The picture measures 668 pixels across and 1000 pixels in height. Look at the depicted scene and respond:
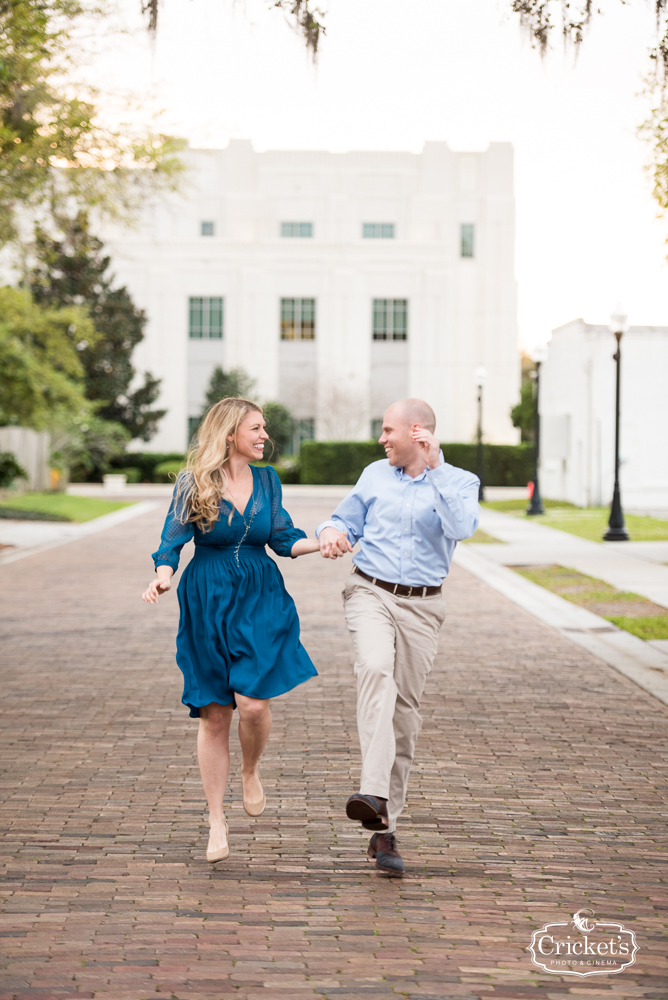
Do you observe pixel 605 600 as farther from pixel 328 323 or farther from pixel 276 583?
pixel 328 323

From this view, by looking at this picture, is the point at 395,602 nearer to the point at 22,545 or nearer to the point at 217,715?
the point at 217,715

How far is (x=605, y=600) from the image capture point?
42.1ft

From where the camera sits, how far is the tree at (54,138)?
11750 millimetres

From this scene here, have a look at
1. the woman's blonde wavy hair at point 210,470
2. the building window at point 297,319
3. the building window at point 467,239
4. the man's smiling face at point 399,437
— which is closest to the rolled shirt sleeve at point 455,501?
the man's smiling face at point 399,437

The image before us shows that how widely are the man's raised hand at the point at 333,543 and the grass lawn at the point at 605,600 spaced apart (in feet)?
21.2

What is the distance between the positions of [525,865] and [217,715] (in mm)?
1396

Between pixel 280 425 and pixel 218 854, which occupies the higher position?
pixel 280 425

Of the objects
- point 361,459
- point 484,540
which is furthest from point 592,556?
point 361,459

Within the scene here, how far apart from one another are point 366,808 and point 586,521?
23.4 m

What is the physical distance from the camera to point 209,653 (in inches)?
179

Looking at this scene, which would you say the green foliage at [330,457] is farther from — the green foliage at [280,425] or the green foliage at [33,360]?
the green foliage at [33,360]

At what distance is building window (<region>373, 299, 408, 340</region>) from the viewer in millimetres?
56250

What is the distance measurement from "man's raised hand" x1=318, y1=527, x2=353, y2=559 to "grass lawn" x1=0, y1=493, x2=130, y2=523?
22622 mm

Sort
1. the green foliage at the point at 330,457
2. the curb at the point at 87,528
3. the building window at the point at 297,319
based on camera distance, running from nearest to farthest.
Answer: the curb at the point at 87,528 → the green foliage at the point at 330,457 → the building window at the point at 297,319
